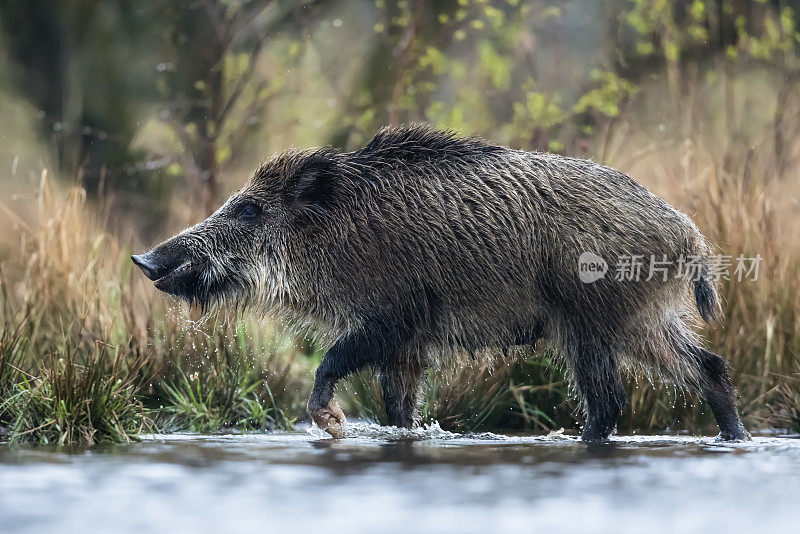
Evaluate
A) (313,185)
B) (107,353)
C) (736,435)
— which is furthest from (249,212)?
(736,435)

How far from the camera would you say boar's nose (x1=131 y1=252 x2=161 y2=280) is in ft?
20.7

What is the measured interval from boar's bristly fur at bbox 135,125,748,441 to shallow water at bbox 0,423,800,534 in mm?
586

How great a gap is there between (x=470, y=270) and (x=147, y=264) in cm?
171

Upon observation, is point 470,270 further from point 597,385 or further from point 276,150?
point 276,150

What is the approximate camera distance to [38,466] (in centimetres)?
489

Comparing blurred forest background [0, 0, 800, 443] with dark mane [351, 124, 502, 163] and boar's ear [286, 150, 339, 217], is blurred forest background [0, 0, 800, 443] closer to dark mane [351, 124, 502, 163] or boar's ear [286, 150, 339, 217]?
boar's ear [286, 150, 339, 217]

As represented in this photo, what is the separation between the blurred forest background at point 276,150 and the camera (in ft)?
22.6

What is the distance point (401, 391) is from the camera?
666 cm

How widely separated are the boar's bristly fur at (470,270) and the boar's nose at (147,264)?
12 mm

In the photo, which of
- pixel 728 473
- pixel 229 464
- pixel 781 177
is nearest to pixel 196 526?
pixel 229 464

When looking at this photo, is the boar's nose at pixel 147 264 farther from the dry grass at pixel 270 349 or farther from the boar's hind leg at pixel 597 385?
the boar's hind leg at pixel 597 385

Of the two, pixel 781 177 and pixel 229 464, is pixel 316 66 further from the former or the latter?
pixel 229 464

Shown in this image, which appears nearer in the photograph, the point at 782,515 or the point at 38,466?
the point at 782,515

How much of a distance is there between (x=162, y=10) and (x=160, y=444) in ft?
28.4
